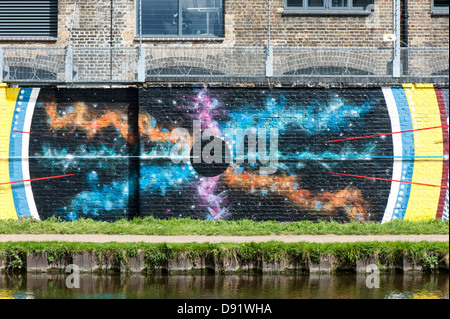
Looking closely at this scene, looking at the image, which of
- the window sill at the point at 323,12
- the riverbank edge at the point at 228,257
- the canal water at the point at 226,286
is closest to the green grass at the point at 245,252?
the riverbank edge at the point at 228,257

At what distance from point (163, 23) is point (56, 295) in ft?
30.9

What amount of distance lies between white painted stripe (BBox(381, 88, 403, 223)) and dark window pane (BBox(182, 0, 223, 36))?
533 cm

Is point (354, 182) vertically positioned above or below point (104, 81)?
below

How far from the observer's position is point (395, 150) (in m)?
13.7

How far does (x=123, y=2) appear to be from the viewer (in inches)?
664

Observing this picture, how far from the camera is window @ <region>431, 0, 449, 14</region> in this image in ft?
55.4

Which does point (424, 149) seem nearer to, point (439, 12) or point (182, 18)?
point (439, 12)

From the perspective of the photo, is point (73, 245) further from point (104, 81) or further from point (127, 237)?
point (104, 81)

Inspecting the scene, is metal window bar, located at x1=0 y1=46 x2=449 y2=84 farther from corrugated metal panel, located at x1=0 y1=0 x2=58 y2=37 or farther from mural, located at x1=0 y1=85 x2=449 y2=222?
corrugated metal panel, located at x1=0 y1=0 x2=58 y2=37

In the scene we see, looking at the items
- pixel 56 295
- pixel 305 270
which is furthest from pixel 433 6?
pixel 56 295

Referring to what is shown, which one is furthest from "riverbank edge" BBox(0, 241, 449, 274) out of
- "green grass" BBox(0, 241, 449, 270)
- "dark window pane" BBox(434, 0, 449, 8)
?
"dark window pane" BBox(434, 0, 449, 8)

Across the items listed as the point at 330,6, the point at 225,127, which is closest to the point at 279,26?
the point at 330,6

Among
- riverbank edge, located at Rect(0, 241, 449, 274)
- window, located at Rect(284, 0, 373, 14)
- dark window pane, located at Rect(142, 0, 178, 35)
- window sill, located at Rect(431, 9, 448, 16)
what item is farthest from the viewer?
window, located at Rect(284, 0, 373, 14)

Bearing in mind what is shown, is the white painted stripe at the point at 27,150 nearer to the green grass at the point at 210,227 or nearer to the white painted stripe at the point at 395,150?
the green grass at the point at 210,227
